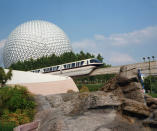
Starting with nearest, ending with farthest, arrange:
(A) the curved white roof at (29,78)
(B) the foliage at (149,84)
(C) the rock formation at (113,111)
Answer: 1. (C) the rock formation at (113,111)
2. (A) the curved white roof at (29,78)
3. (B) the foliage at (149,84)

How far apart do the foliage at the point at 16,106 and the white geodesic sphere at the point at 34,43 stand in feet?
206

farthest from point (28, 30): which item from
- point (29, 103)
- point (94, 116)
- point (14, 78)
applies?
point (94, 116)

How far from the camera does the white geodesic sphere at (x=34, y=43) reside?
77.1 m

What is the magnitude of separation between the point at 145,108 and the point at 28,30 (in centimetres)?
7567

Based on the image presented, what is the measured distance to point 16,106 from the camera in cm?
1475

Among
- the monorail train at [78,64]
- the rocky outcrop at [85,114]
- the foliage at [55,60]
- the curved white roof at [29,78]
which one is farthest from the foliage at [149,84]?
the foliage at [55,60]

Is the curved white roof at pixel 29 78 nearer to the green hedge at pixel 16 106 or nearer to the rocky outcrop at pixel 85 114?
the green hedge at pixel 16 106

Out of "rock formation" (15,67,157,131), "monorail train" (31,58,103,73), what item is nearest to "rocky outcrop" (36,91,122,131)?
"rock formation" (15,67,157,131)

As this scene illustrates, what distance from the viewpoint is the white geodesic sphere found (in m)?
77.1

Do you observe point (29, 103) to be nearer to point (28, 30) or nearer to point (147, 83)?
point (147, 83)

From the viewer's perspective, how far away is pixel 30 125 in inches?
425

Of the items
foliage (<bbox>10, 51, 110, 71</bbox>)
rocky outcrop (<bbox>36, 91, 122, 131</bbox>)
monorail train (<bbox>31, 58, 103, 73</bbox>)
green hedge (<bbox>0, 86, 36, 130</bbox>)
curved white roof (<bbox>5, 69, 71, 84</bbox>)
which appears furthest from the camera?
foliage (<bbox>10, 51, 110, 71</bbox>)

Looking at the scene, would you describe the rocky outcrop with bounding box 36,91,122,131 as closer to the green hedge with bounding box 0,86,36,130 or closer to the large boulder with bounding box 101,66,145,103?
the large boulder with bounding box 101,66,145,103

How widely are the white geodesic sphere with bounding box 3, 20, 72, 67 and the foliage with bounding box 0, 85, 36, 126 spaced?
62639mm
